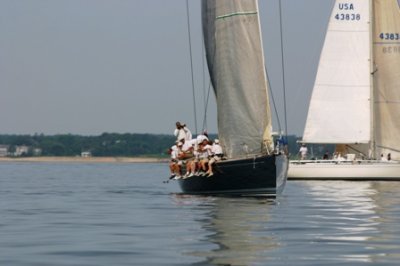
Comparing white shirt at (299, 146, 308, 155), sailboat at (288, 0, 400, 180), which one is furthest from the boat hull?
white shirt at (299, 146, 308, 155)

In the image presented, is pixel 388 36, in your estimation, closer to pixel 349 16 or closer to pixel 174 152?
pixel 349 16

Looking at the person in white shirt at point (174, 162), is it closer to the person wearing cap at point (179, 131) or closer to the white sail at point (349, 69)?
the person wearing cap at point (179, 131)

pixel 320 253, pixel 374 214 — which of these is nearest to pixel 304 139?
pixel 374 214

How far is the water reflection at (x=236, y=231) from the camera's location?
57.6 feet

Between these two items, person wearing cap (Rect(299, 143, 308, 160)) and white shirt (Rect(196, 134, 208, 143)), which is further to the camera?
person wearing cap (Rect(299, 143, 308, 160))

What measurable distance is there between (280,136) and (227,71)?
2.85 metres

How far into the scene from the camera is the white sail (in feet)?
195

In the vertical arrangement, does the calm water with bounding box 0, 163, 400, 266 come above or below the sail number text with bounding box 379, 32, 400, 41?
below

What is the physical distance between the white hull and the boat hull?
20.9 metres

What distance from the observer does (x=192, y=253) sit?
18016mm

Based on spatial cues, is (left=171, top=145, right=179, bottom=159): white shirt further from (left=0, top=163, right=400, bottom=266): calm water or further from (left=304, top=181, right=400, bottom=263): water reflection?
(left=304, top=181, right=400, bottom=263): water reflection

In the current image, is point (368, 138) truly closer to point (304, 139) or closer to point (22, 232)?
point (304, 139)

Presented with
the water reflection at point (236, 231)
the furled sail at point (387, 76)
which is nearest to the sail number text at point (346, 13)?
the furled sail at point (387, 76)

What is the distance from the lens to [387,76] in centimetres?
6034
